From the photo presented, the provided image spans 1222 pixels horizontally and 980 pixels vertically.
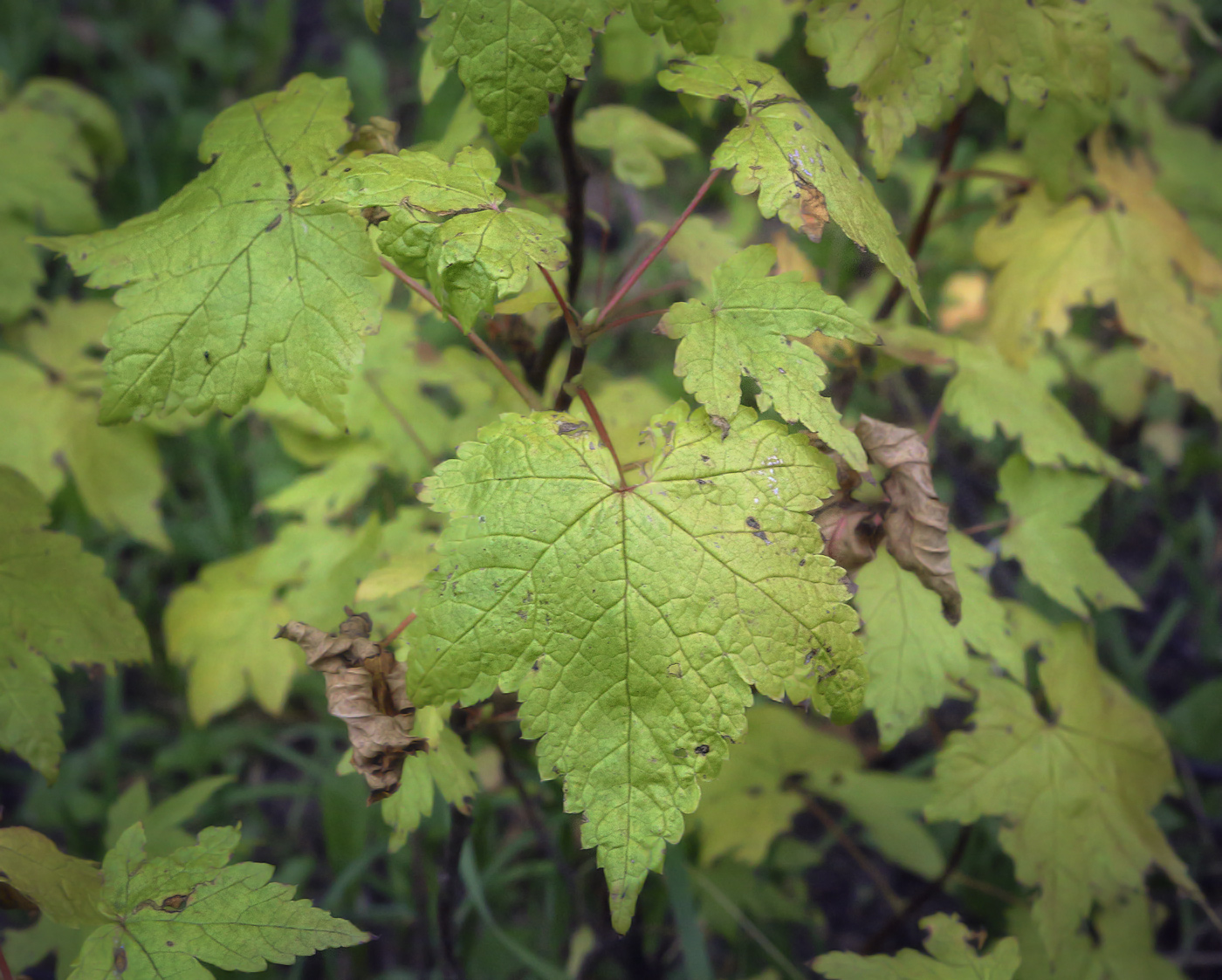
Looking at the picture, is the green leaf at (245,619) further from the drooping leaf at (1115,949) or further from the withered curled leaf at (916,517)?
the drooping leaf at (1115,949)

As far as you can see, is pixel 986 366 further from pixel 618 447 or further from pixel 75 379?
pixel 75 379

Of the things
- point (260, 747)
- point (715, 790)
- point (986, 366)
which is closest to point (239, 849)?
point (260, 747)

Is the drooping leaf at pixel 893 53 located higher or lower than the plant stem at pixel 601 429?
higher

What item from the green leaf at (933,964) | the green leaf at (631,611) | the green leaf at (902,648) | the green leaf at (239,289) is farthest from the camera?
the green leaf at (902,648)

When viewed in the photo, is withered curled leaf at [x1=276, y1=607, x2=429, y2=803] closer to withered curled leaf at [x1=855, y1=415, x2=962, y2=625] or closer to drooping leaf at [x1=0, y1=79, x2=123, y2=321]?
withered curled leaf at [x1=855, y1=415, x2=962, y2=625]

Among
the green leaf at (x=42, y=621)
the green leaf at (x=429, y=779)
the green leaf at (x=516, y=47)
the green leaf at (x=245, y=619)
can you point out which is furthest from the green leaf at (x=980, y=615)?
the green leaf at (x=42, y=621)
